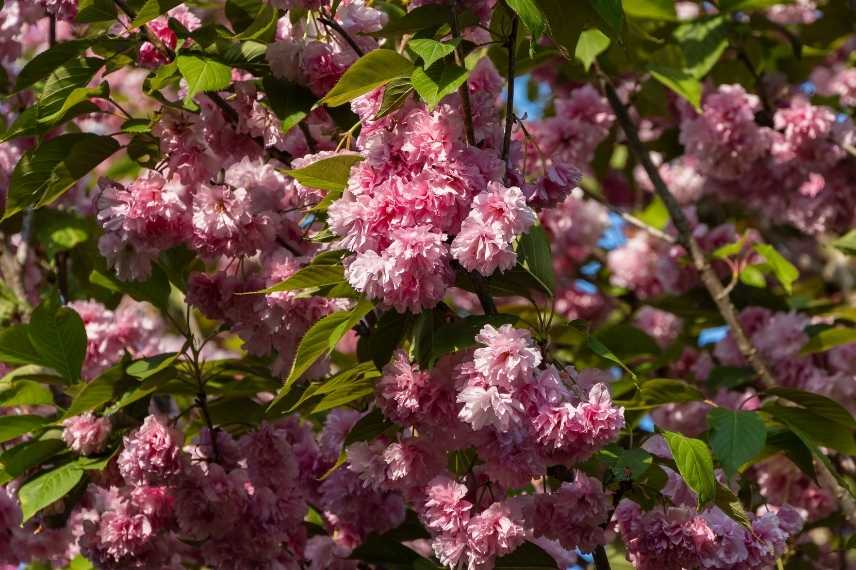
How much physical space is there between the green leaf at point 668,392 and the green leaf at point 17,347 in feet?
4.36

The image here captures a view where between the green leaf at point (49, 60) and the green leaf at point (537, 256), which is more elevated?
the green leaf at point (49, 60)

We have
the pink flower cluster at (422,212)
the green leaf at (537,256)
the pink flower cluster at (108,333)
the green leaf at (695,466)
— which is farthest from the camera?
the pink flower cluster at (108,333)

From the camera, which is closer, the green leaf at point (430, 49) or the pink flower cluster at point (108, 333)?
the green leaf at point (430, 49)

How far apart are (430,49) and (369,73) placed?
5.0 inches

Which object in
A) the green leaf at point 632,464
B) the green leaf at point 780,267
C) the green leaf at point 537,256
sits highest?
the green leaf at point 537,256

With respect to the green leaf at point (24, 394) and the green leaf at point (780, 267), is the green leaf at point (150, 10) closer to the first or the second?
the green leaf at point (24, 394)

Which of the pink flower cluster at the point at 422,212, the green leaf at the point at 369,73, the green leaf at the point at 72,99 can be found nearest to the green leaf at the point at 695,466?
the pink flower cluster at the point at 422,212

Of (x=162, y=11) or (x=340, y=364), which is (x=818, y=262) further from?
(x=162, y=11)

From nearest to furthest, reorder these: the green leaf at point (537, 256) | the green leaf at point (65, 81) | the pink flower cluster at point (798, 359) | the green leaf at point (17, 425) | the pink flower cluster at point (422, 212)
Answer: the pink flower cluster at point (422, 212) < the green leaf at point (537, 256) < the green leaf at point (65, 81) < the green leaf at point (17, 425) < the pink flower cluster at point (798, 359)

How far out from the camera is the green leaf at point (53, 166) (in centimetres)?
243

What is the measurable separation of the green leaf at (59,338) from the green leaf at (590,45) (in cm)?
142

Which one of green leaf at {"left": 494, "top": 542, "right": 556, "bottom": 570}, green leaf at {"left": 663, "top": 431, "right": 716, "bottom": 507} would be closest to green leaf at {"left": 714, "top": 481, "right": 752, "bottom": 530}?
green leaf at {"left": 663, "top": 431, "right": 716, "bottom": 507}

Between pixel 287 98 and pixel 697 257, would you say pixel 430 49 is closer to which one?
pixel 287 98

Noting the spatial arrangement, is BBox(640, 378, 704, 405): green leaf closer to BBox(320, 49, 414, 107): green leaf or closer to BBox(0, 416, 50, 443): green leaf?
BBox(320, 49, 414, 107): green leaf
